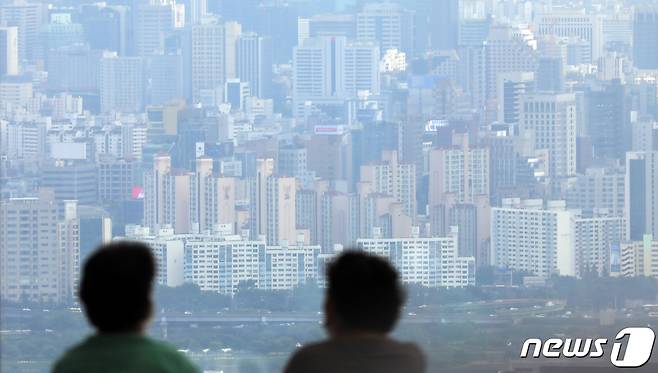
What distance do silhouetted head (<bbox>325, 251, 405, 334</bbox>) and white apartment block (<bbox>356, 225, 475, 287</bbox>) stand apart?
14356 millimetres

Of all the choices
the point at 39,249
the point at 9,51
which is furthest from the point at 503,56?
the point at 39,249

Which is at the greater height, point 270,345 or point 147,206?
point 147,206

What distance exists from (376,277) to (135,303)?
0.50ft

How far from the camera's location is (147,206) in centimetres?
1627

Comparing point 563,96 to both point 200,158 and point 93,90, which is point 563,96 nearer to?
point 200,158

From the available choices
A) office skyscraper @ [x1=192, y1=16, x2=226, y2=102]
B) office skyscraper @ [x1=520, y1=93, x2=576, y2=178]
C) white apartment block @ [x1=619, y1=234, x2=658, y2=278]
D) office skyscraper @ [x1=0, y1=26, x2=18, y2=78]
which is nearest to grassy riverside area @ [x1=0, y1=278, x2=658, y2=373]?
white apartment block @ [x1=619, y1=234, x2=658, y2=278]

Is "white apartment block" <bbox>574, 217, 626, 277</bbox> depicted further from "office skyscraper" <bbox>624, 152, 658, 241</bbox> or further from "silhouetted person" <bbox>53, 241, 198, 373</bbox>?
"silhouetted person" <bbox>53, 241, 198, 373</bbox>

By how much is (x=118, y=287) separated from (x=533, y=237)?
15.9 m

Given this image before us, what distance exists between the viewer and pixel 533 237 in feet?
54.0

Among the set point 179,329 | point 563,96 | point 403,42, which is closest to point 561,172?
point 563,96

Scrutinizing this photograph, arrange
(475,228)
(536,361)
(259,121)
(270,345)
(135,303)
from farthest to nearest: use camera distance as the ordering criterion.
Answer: (259,121) < (475,228) < (536,361) < (270,345) < (135,303)

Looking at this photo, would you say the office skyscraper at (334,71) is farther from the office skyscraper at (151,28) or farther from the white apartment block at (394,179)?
the office skyscraper at (151,28)

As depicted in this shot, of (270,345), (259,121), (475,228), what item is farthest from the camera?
(259,121)

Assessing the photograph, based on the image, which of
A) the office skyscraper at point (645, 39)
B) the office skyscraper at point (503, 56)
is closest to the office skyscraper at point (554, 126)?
the office skyscraper at point (503, 56)
